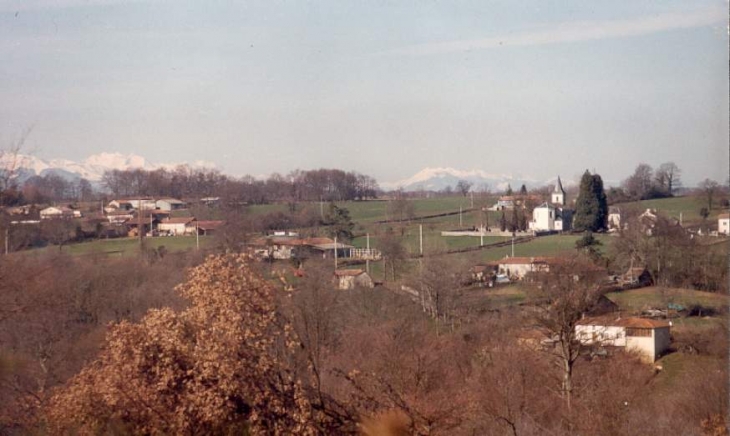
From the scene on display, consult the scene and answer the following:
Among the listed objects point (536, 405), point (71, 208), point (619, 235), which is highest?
point (71, 208)

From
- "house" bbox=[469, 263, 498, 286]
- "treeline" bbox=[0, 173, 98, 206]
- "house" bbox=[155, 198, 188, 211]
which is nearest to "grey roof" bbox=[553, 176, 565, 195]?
"house" bbox=[469, 263, 498, 286]

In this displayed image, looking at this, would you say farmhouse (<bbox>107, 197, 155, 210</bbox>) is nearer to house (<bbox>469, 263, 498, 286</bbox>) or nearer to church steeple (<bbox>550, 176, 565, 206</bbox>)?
house (<bbox>469, 263, 498, 286</bbox>)

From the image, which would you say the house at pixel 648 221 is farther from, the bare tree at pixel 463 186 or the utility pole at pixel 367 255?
the bare tree at pixel 463 186

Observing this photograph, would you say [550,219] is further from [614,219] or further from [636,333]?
[636,333]

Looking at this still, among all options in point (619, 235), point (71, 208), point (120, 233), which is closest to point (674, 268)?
point (619, 235)

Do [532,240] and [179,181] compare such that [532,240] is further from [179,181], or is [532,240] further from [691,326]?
[179,181]

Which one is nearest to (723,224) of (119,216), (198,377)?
(198,377)
